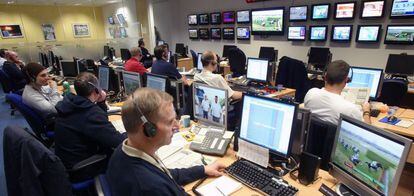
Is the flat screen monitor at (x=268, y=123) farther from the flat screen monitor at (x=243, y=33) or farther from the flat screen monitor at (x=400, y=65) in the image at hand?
the flat screen monitor at (x=243, y=33)

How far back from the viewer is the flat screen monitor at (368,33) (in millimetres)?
4512

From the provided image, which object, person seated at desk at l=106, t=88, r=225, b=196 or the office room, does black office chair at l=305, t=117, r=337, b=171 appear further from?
person seated at desk at l=106, t=88, r=225, b=196

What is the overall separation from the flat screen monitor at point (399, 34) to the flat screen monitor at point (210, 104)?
4199 millimetres

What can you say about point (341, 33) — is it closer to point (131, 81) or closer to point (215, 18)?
point (215, 18)

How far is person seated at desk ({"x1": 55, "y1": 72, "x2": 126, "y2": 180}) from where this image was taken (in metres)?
1.80

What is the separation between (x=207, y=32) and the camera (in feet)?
25.9

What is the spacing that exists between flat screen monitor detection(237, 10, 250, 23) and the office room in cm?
4

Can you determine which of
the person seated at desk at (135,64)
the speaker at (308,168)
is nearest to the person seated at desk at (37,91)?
the person seated at desk at (135,64)

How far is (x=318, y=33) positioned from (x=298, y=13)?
663mm

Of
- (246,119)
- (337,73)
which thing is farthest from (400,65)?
(246,119)

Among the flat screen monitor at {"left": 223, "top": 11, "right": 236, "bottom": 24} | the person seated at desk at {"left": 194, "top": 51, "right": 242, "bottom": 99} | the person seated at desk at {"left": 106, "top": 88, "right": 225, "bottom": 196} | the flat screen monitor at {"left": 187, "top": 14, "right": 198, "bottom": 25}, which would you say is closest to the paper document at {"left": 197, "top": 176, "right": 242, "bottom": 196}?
the person seated at desk at {"left": 106, "top": 88, "right": 225, "bottom": 196}

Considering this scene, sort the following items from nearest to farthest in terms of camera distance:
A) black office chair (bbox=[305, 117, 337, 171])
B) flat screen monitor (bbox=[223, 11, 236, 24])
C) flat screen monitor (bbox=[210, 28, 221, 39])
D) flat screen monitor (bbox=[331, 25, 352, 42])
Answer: black office chair (bbox=[305, 117, 337, 171]) → flat screen monitor (bbox=[331, 25, 352, 42]) → flat screen monitor (bbox=[223, 11, 236, 24]) → flat screen monitor (bbox=[210, 28, 221, 39])

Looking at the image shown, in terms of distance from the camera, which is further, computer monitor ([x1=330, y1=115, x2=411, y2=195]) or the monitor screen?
the monitor screen

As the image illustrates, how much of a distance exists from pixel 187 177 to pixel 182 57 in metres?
6.91
